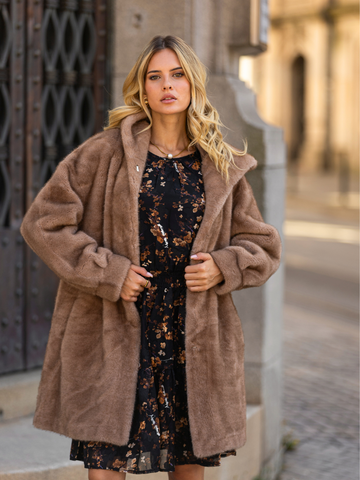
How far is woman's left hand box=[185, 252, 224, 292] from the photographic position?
288 cm

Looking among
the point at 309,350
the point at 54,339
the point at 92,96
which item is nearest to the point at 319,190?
the point at 309,350

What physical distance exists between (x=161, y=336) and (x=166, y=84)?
3.35 ft

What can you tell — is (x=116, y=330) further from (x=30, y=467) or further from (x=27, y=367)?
(x=27, y=367)

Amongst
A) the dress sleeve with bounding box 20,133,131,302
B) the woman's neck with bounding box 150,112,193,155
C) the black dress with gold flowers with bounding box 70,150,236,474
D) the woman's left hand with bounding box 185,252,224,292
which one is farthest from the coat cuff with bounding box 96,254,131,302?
the woman's neck with bounding box 150,112,193,155

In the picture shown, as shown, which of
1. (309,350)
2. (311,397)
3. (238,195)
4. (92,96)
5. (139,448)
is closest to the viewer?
(139,448)

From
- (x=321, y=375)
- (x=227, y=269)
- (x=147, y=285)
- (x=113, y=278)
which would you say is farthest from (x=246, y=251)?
(x=321, y=375)

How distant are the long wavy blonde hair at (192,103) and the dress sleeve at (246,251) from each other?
0.18 m

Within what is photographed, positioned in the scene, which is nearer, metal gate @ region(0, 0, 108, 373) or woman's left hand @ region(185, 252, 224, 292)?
woman's left hand @ region(185, 252, 224, 292)

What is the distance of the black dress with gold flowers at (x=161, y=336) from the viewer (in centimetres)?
285

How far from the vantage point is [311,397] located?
5984 mm

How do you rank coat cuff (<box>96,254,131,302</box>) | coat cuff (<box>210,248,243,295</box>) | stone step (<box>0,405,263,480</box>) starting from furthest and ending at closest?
stone step (<box>0,405,263,480</box>) < coat cuff (<box>210,248,243,295</box>) < coat cuff (<box>96,254,131,302</box>)

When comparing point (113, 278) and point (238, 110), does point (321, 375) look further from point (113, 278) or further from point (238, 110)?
point (113, 278)

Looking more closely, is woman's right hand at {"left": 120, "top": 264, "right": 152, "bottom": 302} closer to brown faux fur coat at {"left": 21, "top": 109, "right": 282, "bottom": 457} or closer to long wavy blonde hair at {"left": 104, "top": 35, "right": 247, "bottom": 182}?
brown faux fur coat at {"left": 21, "top": 109, "right": 282, "bottom": 457}

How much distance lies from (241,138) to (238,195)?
1.28m
